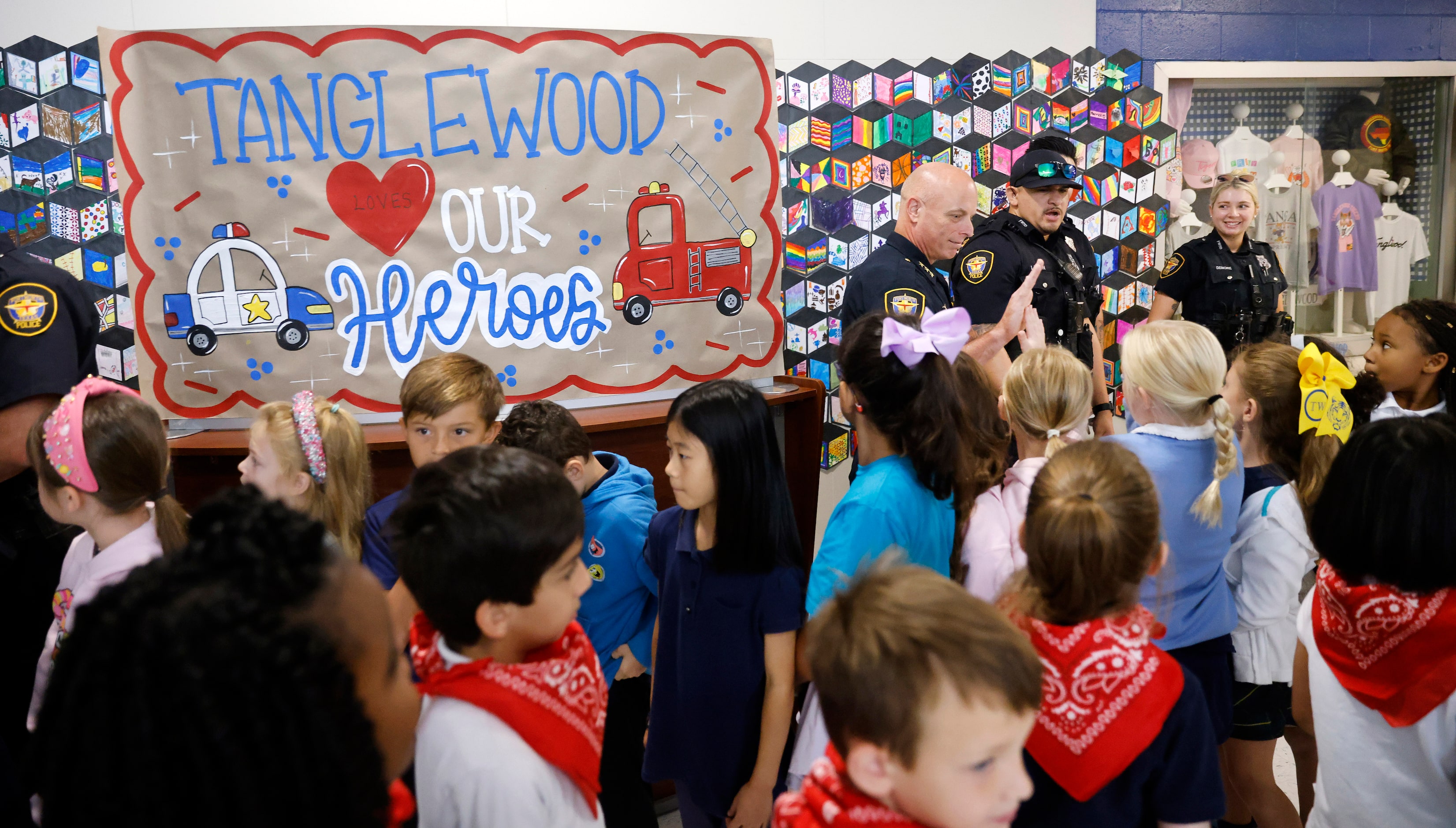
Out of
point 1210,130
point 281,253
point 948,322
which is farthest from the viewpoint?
point 1210,130

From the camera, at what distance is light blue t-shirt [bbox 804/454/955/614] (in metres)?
1.61

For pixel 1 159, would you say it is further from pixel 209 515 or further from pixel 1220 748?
pixel 1220 748

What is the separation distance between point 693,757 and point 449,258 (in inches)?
83.2

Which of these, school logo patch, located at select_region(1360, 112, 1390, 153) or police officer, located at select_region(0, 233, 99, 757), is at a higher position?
school logo patch, located at select_region(1360, 112, 1390, 153)

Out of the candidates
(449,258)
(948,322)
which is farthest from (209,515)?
(449,258)

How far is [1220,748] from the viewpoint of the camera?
6.89 feet

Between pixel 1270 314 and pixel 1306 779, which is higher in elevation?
pixel 1270 314

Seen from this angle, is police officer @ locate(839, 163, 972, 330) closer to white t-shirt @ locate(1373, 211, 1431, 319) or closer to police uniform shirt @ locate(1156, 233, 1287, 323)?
police uniform shirt @ locate(1156, 233, 1287, 323)

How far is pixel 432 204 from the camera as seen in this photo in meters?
3.21

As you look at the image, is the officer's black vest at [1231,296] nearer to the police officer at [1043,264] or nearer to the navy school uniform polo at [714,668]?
the police officer at [1043,264]

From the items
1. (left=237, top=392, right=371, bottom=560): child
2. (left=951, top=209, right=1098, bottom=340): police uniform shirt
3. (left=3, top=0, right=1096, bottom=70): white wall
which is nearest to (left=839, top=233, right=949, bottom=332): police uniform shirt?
(left=951, top=209, right=1098, bottom=340): police uniform shirt

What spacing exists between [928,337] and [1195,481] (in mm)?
647

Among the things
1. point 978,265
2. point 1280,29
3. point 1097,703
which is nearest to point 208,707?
point 1097,703

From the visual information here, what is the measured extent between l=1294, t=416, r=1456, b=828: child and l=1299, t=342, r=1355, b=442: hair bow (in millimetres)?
504
